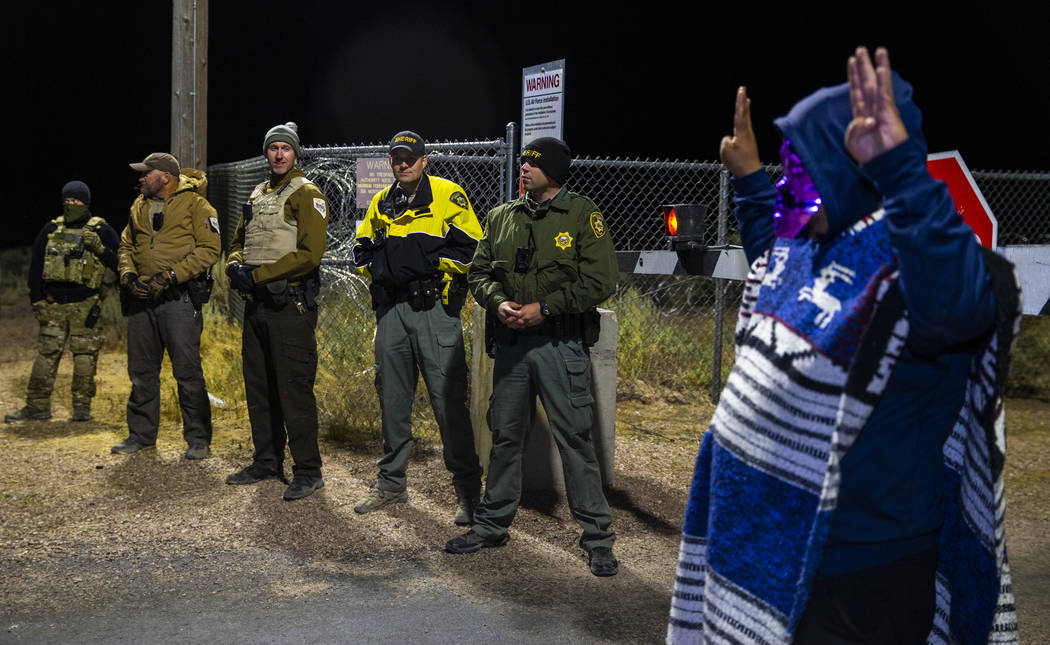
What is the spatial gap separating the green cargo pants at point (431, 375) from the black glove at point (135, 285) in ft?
7.37

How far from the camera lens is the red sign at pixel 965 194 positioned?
440 centimetres

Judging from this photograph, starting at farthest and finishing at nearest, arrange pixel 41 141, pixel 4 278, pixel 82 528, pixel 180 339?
pixel 41 141, pixel 4 278, pixel 180 339, pixel 82 528

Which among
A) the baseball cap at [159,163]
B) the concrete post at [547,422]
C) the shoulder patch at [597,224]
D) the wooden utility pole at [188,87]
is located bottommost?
the concrete post at [547,422]

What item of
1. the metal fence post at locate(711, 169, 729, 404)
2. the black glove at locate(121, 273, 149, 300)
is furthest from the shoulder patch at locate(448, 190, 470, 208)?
the metal fence post at locate(711, 169, 729, 404)

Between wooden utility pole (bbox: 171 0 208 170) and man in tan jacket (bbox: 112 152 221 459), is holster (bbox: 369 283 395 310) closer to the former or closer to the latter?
man in tan jacket (bbox: 112 152 221 459)

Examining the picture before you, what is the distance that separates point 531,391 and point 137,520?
2462 millimetres

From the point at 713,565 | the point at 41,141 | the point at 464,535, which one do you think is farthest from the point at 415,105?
the point at 713,565

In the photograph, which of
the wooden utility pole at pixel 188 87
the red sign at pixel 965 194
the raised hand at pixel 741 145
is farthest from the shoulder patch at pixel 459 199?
the wooden utility pole at pixel 188 87

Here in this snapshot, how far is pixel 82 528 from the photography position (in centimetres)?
534

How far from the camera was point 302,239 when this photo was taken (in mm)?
5926

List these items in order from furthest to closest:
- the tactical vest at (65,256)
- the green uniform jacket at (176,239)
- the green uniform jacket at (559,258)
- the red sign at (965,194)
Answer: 1. the tactical vest at (65,256)
2. the green uniform jacket at (176,239)
3. the green uniform jacket at (559,258)
4. the red sign at (965,194)

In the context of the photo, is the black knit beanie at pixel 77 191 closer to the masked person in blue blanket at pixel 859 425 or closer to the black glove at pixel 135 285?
the black glove at pixel 135 285

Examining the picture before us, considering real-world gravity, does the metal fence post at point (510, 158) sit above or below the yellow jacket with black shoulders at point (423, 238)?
above

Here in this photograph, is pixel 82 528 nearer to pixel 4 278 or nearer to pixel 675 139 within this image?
pixel 4 278
